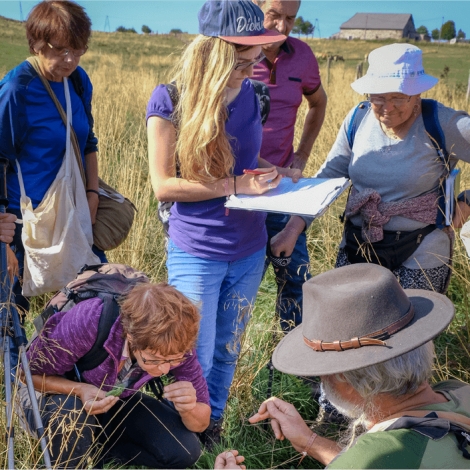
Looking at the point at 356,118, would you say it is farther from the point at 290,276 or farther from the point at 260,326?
the point at 260,326

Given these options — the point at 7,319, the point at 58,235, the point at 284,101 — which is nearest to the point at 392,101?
the point at 284,101

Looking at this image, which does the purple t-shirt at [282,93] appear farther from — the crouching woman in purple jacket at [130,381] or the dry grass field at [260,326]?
the crouching woman in purple jacket at [130,381]

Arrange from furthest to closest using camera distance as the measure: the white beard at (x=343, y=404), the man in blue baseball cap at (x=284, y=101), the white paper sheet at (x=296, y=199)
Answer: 1. the man in blue baseball cap at (x=284, y=101)
2. the white paper sheet at (x=296, y=199)
3. the white beard at (x=343, y=404)

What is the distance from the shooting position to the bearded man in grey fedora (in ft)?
4.76

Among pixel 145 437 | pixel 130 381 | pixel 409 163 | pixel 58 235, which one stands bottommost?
pixel 145 437

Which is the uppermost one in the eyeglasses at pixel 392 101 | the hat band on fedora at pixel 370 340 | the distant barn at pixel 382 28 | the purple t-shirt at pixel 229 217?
the distant barn at pixel 382 28

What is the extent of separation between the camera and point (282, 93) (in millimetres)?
3174

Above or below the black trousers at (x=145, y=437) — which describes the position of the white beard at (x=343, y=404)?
above

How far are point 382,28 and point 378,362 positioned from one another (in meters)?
92.5

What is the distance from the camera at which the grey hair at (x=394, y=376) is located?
157 centimetres

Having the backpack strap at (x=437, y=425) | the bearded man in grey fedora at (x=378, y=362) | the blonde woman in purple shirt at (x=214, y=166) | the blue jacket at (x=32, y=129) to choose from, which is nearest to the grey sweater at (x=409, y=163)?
the blonde woman in purple shirt at (x=214, y=166)

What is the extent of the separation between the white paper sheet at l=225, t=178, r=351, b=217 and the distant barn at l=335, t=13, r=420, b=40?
85636 mm

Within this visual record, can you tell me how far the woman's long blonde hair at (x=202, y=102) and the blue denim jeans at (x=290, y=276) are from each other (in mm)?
915

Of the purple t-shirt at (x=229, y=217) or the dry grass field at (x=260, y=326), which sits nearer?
the purple t-shirt at (x=229, y=217)
